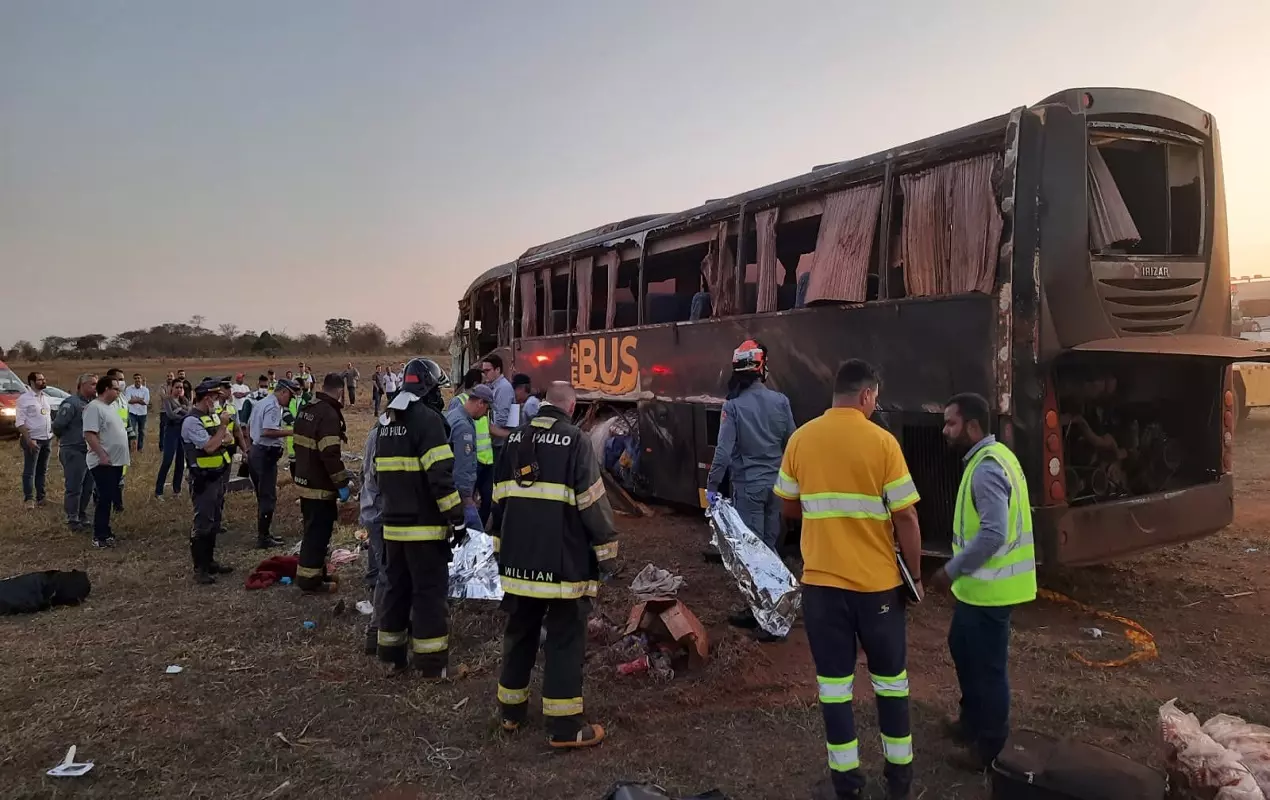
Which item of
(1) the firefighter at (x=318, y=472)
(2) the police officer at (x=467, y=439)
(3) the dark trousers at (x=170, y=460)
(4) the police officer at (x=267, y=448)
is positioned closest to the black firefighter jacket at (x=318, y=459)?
(1) the firefighter at (x=318, y=472)

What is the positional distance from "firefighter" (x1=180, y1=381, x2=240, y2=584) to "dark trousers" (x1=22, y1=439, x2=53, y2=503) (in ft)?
19.9

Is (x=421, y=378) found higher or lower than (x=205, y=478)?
higher

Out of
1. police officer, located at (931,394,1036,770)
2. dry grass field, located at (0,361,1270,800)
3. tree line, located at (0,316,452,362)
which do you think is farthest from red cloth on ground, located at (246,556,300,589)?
tree line, located at (0,316,452,362)

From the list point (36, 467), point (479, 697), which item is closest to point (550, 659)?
point (479, 697)

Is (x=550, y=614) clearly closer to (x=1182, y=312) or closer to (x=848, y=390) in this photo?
(x=848, y=390)

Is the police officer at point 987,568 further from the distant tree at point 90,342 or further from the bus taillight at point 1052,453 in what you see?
the distant tree at point 90,342

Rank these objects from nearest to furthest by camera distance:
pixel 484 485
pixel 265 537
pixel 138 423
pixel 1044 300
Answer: pixel 1044 300, pixel 484 485, pixel 265 537, pixel 138 423

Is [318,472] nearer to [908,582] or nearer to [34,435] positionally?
[908,582]

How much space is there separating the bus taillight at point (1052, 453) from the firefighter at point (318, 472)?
5.32 m

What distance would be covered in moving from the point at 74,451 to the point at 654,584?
26.1ft

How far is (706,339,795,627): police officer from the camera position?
5707mm

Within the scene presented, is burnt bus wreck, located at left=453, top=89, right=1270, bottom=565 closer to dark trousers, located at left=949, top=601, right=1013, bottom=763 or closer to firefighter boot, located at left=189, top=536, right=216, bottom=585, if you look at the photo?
dark trousers, located at left=949, top=601, right=1013, bottom=763

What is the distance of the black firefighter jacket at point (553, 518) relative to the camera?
3.90 metres

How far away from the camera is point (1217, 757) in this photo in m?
2.89
